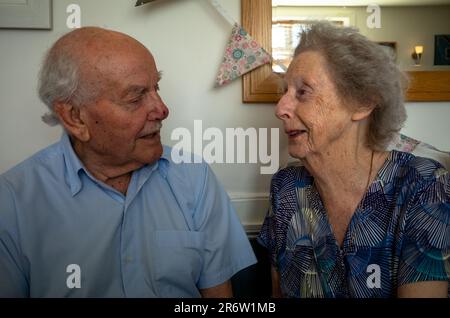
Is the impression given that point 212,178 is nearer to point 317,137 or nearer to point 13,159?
point 317,137

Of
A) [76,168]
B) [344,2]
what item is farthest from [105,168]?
[344,2]

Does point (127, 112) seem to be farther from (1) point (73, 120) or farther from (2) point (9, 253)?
(2) point (9, 253)

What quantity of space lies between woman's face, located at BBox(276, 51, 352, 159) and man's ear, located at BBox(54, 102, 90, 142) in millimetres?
449

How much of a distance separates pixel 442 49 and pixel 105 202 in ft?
3.84

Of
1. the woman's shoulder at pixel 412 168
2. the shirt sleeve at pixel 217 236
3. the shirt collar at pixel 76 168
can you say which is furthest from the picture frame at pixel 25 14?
the woman's shoulder at pixel 412 168

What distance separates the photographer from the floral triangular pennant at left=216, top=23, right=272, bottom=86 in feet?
3.86

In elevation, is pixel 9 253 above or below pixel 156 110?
below

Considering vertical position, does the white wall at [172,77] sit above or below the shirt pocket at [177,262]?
above

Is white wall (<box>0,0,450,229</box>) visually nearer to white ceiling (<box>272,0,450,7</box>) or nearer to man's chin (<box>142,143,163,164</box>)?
white ceiling (<box>272,0,450,7</box>)

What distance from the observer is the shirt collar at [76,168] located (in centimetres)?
88

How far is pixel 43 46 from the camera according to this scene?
1.10 meters

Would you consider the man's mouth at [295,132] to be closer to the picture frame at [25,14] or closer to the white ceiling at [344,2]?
the white ceiling at [344,2]

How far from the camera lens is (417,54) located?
130 centimetres

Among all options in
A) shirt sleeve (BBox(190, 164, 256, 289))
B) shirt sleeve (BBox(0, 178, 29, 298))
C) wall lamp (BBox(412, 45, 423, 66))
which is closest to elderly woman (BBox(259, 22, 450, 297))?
shirt sleeve (BBox(190, 164, 256, 289))
